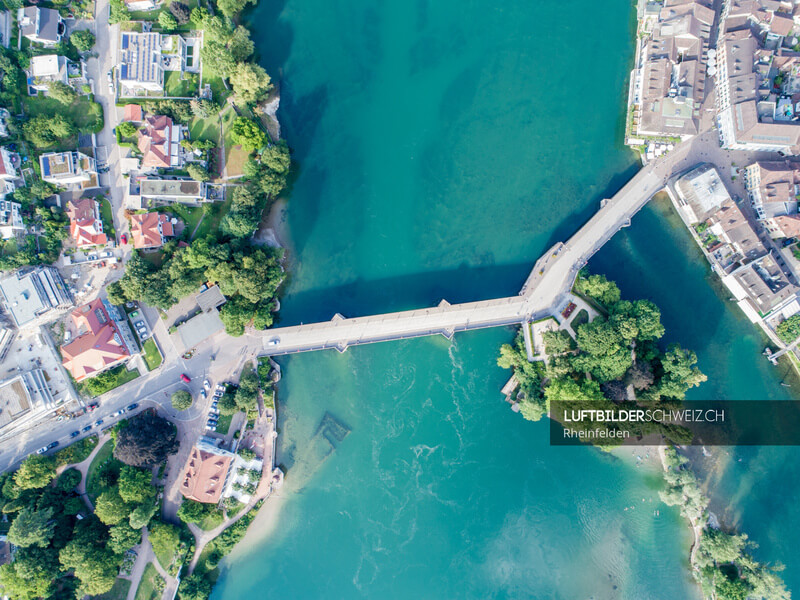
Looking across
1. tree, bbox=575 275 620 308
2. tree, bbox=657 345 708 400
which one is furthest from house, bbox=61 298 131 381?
tree, bbox=657 345 708 400

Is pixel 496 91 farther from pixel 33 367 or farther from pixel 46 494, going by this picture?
pixel 46 494

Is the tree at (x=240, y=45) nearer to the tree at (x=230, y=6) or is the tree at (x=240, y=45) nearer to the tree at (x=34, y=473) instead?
the tree at (x=230, y=6)

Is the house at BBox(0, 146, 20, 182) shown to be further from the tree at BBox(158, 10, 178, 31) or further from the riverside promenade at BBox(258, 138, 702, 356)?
the riverside promenade at BBox(258, 138, 702, 356)

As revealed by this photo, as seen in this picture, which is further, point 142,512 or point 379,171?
point 379,171

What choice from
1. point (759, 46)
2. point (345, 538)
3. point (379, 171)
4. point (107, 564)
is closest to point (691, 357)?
point (759, 46)

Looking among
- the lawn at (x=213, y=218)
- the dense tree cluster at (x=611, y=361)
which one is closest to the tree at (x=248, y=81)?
the lawn at (x=213, y=218)

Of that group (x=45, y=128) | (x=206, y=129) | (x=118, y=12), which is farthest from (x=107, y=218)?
(x=118, y=12)

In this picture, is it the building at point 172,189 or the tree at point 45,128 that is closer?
the building at point 172,189
